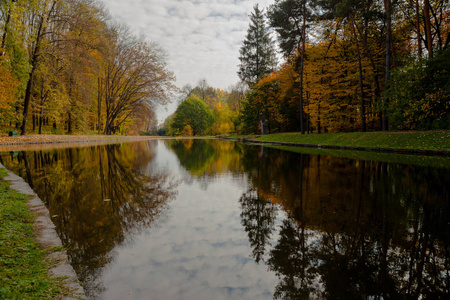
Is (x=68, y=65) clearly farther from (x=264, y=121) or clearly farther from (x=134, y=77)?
(x=264, y=121)

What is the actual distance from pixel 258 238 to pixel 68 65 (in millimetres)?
30427

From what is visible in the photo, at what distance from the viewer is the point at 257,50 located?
4366 cm

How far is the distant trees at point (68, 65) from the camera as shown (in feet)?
79.7

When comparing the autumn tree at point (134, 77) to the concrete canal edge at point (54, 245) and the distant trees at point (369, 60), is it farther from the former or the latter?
the concrete canal edge at point (54, 245)

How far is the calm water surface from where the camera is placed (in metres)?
2.70

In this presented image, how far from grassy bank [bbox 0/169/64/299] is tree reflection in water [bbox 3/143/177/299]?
1.27 feet

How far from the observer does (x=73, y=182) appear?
25.6 ft

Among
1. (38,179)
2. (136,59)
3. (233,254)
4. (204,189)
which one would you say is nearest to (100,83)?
(136,59)

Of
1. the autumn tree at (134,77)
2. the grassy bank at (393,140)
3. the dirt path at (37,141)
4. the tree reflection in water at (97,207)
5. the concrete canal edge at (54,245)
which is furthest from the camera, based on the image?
the autumn tree at (134,77)

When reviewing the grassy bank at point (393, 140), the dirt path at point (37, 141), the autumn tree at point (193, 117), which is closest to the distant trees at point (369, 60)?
the grassy bank at point (393, 140)

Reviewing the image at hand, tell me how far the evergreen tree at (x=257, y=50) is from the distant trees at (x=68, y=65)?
1397 centimetres

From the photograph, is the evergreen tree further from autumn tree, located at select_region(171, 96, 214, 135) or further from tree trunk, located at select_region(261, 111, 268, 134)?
autumn tree, located at select_region(171, 96, 214, 135)

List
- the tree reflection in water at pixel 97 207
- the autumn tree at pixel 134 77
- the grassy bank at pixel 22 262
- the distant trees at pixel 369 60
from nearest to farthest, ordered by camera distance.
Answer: the grassy bank at pixel 22 262, the tree reflection in water at pixel 97 207, the distant trees at pixel 369 60, the autumn tree at pixel 134 77

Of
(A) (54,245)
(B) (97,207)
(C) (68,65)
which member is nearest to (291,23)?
(C) (68,65)
